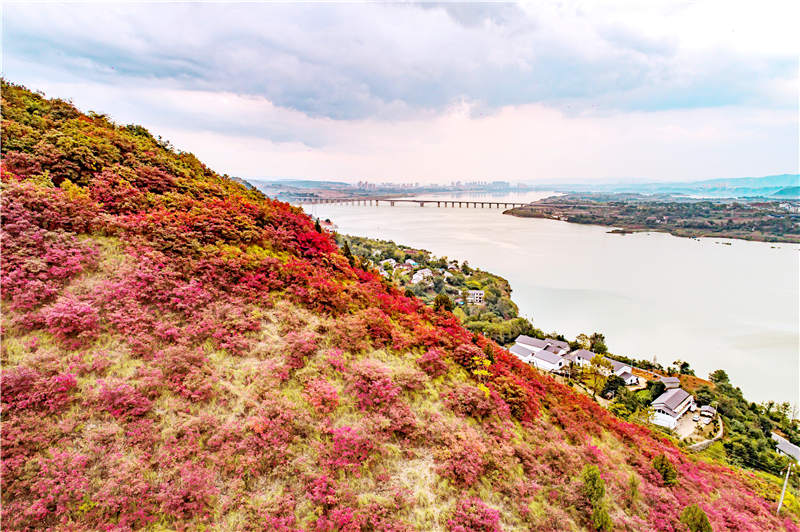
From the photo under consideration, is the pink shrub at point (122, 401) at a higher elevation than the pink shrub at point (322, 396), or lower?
higher

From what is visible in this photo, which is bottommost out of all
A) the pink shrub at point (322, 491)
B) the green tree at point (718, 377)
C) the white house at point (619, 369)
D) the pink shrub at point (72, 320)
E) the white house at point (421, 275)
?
the green tree at point (718, 377)

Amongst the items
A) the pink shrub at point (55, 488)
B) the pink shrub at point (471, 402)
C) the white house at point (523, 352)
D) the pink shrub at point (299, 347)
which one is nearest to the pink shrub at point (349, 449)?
the pink shrub at point (299, 347)

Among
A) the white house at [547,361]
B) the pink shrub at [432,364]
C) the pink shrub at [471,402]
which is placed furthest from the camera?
the white house at [547,361]

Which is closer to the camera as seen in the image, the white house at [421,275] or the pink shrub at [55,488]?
the pink shrub at [55,488]

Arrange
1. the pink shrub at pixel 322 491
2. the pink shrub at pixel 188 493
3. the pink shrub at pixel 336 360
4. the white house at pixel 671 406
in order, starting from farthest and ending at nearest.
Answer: the white house at pixel 671 406 → the pink shrub at pixel 336 360 → the pink shrub at pixel 322 491 → the pink shrub at pixel 188 493

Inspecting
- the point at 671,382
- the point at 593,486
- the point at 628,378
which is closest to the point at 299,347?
the point at 593,486

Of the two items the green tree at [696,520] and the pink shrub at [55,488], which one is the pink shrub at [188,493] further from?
the green tree at [696,520]

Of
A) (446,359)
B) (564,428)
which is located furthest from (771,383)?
(446,359)
